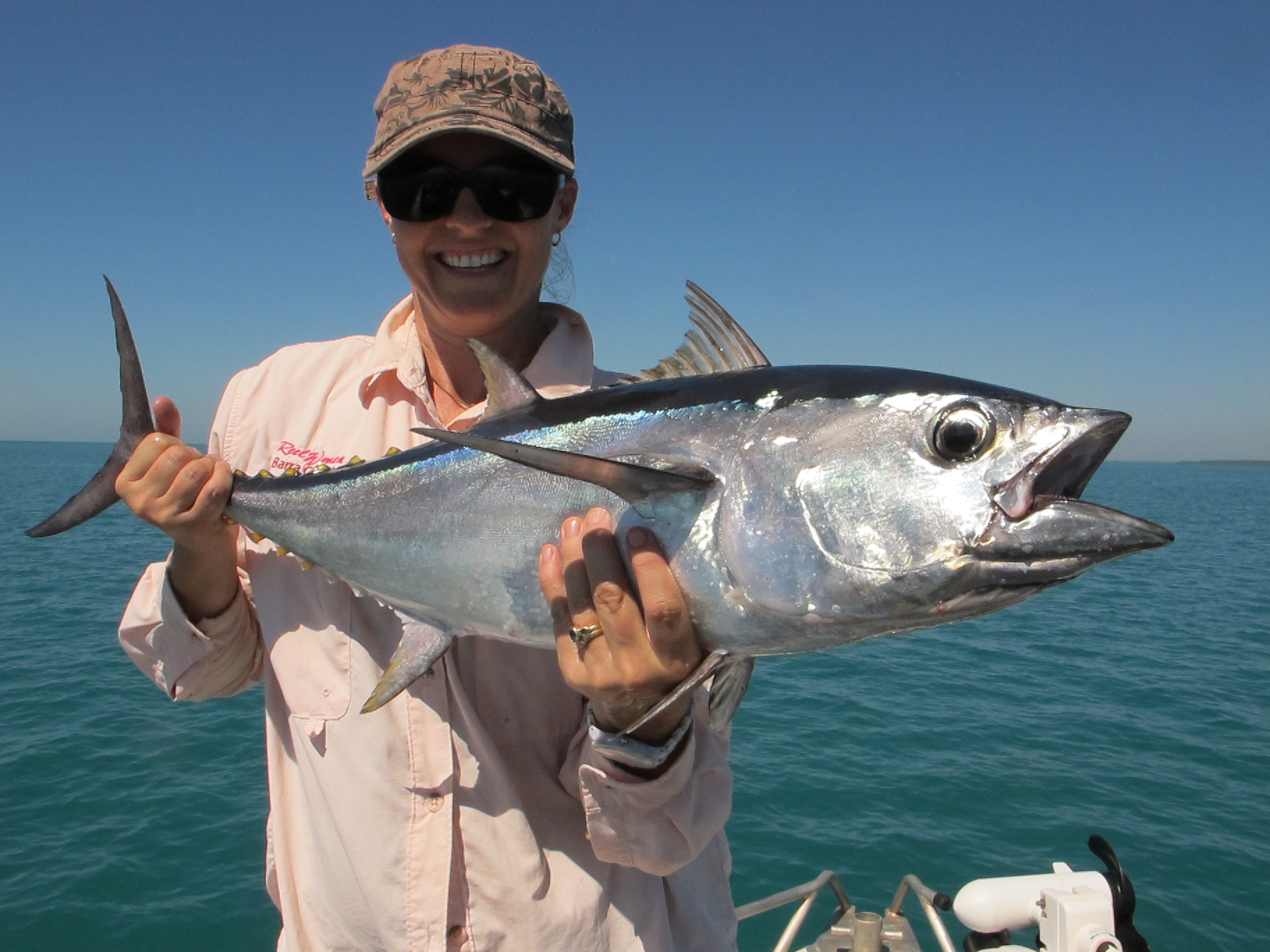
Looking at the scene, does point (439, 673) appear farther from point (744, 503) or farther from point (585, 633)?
point (744, 503)

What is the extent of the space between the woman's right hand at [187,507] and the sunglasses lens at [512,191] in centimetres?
103

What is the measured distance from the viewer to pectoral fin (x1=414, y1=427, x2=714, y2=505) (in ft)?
4.68

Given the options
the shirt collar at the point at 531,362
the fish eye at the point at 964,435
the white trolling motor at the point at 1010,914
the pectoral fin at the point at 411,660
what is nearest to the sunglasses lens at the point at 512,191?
the shirt collar at the point at 531,362

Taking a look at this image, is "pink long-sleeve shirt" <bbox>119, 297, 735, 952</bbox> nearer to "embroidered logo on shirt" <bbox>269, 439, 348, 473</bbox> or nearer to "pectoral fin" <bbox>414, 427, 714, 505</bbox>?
"embroidered logo on shirt" <bbox>269, 439, 348, 473</bbox>

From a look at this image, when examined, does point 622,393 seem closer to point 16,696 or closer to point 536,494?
point 536,494

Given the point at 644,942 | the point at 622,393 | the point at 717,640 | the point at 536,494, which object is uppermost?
the point at 622,393

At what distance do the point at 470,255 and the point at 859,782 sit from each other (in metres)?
7.96

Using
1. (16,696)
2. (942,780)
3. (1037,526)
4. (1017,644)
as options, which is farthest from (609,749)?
(1017,644)

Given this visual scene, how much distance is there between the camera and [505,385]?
204cm

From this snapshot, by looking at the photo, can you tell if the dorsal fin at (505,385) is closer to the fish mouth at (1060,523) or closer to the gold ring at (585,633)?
the gold ring at (585,633)

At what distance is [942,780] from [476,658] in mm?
8057

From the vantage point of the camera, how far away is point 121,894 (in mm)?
6281

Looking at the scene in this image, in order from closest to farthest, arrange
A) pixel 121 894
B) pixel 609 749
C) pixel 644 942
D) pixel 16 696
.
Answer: pixel 609 749
pixel 644 942
pixel 121 894
pixel 16 696

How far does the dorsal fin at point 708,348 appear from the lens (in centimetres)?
195
